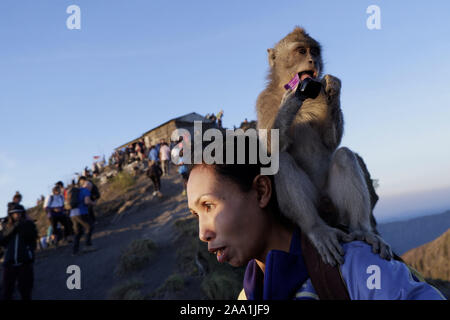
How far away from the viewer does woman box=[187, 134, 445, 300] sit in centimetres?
142

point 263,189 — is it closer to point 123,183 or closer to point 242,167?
point 242,167

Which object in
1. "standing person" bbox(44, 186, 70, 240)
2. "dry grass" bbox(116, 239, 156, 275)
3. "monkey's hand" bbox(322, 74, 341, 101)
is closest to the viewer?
"monkey's hand" bbox(322, 74, 341, 101)

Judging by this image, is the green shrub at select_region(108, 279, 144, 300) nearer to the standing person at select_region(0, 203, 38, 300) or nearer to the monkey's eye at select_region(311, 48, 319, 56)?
the standing person at select_region(0, 203, 38, 300)

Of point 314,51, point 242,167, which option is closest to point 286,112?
point 242,167

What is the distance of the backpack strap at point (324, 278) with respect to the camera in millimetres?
1426

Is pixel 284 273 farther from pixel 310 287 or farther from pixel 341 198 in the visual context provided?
pixel 341 198

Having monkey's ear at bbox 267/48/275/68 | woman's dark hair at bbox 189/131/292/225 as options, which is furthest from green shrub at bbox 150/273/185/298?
woman's dark hair at bbox 189/131/292/225

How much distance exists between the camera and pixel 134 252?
34.3 feet

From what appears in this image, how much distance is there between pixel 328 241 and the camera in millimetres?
1805

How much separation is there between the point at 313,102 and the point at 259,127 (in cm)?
45

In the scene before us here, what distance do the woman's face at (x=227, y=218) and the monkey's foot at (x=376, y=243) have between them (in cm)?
53

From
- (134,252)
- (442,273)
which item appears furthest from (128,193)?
(442,273)

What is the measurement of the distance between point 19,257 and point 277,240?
242 inches

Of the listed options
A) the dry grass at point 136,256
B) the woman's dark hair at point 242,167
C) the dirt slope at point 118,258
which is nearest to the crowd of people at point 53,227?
the woman's dark hair at point 242,167
